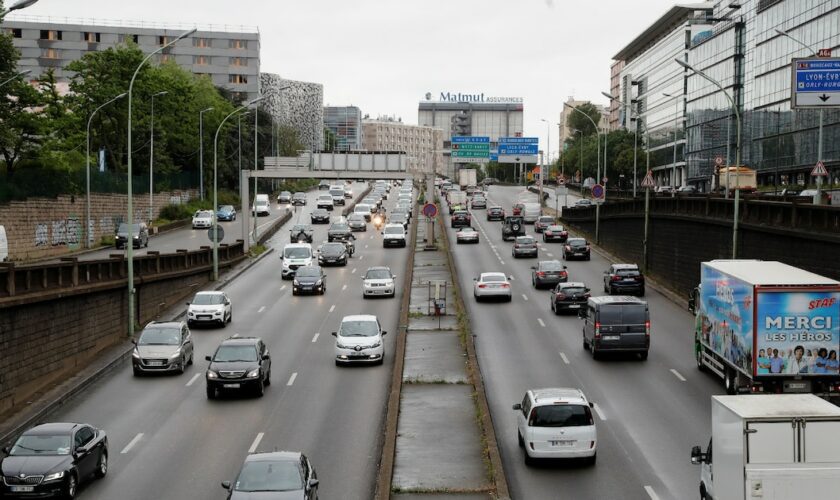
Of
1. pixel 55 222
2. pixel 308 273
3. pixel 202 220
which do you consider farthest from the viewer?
pixel 202 220

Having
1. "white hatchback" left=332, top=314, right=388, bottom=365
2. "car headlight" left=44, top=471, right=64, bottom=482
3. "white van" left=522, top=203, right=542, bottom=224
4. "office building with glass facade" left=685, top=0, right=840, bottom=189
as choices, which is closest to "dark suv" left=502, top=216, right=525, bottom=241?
"white van" left=522, top=203, right=542, bottom=224

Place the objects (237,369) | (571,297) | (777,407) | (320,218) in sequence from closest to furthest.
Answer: (777,407), (237,369), (571,297), (320,218)

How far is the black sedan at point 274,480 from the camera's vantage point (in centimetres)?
1656

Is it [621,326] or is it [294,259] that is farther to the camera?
[294,259]

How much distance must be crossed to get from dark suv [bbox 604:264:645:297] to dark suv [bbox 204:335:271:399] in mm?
23014

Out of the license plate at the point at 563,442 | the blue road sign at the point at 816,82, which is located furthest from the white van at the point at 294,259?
the license plate at the point at 563,442

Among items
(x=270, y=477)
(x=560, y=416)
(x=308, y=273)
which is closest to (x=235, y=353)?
(x=560, y=416)

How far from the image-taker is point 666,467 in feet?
69.4

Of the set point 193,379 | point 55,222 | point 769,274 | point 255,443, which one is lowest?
point 193,379

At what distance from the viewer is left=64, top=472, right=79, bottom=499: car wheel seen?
19.3 meters

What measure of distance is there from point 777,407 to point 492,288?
3340 centimetres

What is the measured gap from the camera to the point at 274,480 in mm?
16844

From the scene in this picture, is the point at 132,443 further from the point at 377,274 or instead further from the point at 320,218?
the point at 320,218

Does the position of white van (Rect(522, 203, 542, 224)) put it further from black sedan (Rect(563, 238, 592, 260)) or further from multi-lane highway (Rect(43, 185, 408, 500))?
multi-lane highway (Rect(43, 185, 408, 500))
